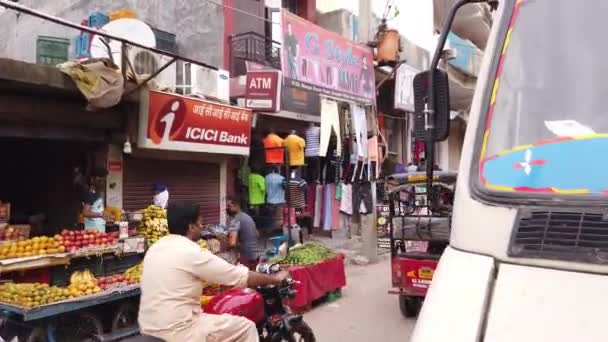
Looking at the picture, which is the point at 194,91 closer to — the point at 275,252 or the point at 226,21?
the point at 226,21

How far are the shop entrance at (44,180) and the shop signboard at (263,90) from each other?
2935mm

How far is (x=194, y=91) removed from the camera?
9.08 meters

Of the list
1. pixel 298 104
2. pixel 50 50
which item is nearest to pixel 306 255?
pixel 298 104

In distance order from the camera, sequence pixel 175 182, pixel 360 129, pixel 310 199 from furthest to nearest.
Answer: pixel 310 199 → pixel 360 129 → pixel 175 182

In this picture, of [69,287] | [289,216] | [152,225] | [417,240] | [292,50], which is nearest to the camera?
[69,287]

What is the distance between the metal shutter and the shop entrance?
74 cm

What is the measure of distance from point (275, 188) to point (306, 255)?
8.36 ft

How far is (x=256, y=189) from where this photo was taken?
10031mm

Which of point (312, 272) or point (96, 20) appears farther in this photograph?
point (96, 20)

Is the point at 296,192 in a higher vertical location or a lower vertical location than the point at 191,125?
lower

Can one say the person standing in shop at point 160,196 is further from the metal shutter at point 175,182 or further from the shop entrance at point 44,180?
the shop entrance at point 44,180

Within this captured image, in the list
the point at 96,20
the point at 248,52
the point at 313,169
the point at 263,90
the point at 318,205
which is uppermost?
the point at 96,20

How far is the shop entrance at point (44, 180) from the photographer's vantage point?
8.09 metres

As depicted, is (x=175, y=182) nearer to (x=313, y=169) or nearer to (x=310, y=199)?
(x=310, y=199)
